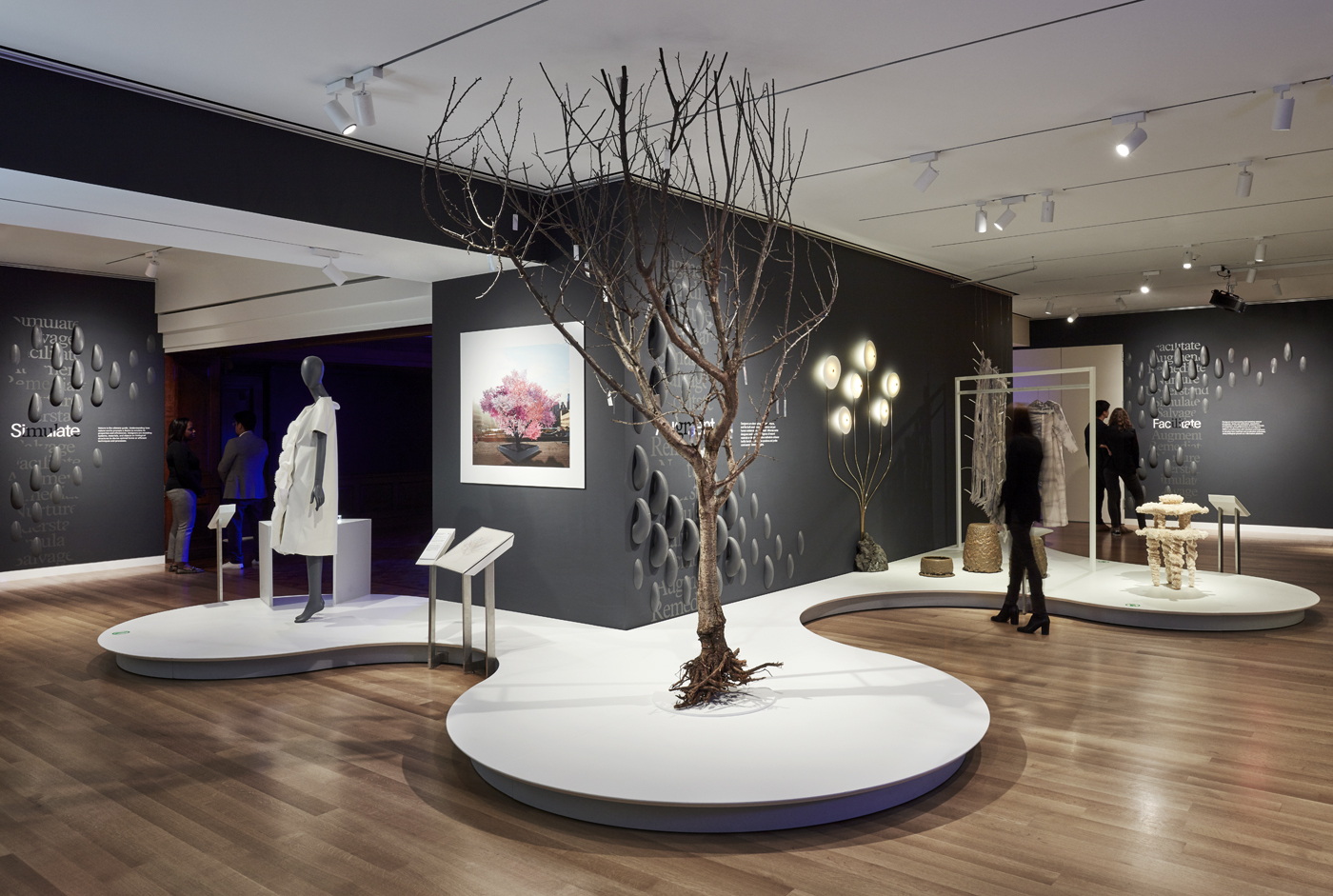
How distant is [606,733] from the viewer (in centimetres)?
379

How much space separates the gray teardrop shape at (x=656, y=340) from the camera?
20.9 ft

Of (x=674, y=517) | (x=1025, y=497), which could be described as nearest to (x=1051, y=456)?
(x=1025, y=497)

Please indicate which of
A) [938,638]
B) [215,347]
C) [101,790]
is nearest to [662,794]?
[101,790]

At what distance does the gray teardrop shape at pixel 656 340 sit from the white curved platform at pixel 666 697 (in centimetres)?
192

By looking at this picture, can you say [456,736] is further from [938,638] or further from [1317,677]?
[1317,677]

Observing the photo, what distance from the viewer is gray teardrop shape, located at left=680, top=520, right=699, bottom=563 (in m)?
6.70

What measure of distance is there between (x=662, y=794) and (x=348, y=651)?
3183 millimetres

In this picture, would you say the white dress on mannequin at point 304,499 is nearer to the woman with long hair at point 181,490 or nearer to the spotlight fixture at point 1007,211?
the woman with long hair at point 181,490

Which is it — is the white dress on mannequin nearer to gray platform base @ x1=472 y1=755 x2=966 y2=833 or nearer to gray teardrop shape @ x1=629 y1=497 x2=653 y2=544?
gray teardrop shape @ x1=629 y1=497 x2=653 y2=544

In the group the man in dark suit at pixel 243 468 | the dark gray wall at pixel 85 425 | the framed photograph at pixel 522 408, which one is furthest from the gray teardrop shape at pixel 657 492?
the dark gray wall at pixel 85 425

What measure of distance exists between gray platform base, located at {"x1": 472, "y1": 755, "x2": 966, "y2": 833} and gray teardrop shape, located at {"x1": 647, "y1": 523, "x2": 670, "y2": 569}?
306 centimetres

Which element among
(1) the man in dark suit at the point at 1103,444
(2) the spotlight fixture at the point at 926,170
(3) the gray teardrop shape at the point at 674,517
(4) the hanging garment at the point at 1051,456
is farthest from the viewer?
(1) the man in dark suit at the point at 1103,444

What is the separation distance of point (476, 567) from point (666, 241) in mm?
2310

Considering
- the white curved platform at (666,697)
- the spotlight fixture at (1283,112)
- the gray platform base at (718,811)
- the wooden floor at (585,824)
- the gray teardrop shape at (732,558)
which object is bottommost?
the wooden floor at (585,824)
